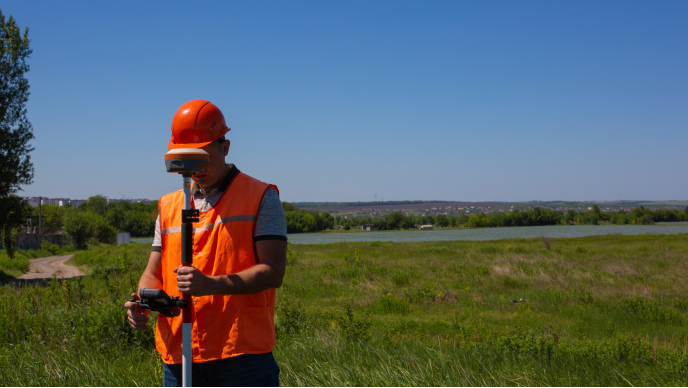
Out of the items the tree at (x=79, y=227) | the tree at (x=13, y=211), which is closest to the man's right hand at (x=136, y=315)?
the tree at (x=13, y=211)

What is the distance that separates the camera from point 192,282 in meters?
1.82

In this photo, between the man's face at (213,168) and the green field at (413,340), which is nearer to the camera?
the man's face at (213,168)

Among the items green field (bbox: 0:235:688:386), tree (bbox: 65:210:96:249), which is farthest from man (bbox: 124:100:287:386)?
tree (bbox: 65:210:96:249)

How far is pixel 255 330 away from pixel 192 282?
45cm

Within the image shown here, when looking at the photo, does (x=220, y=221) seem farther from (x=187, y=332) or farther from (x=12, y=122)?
(x=12, y=122)

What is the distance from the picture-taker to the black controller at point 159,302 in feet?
6.16

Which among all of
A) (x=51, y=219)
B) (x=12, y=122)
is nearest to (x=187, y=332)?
(x=12, y=122)

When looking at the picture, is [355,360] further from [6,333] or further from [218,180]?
[6,333]

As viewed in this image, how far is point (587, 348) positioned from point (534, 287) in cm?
973

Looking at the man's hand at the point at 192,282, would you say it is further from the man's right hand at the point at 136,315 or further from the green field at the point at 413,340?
the green field at the point at 413,340

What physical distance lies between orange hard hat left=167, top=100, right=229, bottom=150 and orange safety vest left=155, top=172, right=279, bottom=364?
0.91 feet

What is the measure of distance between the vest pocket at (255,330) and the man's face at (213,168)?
24.6 inches

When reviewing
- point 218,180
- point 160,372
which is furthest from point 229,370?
point 160,372

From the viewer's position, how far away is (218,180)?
224 cm
